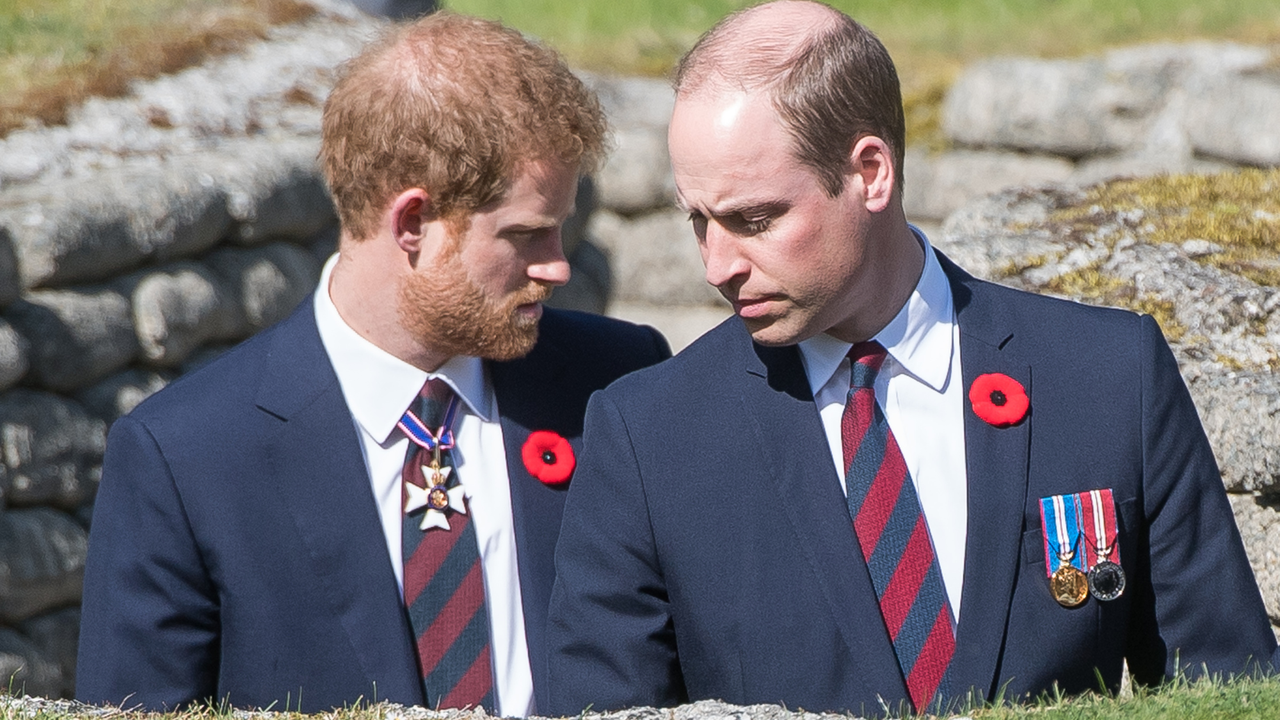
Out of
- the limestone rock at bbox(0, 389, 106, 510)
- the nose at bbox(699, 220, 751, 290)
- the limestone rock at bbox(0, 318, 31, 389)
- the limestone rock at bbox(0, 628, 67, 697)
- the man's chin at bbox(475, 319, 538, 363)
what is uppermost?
the nose at bbox(699, 220, 751, 290)

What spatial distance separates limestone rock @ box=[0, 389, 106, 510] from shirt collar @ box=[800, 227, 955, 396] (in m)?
3.03

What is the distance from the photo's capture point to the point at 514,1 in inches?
441

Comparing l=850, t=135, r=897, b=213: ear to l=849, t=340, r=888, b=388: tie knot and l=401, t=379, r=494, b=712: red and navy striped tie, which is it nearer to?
l=849, t=340, r=888, b=388: tie knot

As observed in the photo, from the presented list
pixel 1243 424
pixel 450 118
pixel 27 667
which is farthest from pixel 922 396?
pixel 27 667

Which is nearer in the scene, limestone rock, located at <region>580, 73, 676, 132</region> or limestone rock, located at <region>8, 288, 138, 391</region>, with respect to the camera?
limestone rock, located at <region>8, 288, 138, 391</region>

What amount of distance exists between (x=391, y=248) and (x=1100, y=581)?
159cm

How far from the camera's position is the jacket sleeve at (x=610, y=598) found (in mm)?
2514

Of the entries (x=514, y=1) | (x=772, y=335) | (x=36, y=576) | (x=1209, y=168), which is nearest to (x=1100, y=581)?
(x=772, y=335)

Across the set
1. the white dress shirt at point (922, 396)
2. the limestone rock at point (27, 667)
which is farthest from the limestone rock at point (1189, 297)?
the limestone rock at point (27, 667)

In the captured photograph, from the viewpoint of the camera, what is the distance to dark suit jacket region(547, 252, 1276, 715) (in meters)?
2.47

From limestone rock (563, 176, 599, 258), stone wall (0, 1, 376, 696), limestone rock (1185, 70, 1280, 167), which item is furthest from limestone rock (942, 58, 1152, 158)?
stone wall (0, 1, 376, 696)

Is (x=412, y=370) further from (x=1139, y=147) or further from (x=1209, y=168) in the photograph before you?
(x=1139, y=147)

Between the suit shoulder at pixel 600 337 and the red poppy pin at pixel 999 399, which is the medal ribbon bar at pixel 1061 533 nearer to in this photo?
the red poppy pin at pixel 999 399

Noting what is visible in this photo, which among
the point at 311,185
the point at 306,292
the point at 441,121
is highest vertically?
the point at 441,121
